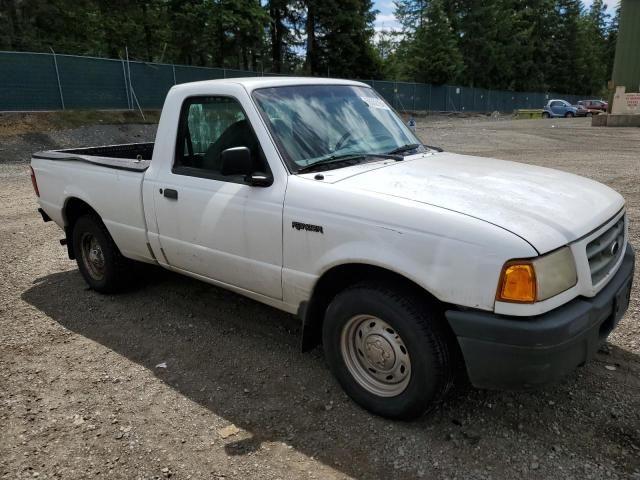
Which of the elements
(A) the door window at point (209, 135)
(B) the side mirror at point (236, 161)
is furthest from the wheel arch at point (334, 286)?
(A) the door window at point (209, 135)

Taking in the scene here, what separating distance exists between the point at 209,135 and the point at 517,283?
2.61 meters

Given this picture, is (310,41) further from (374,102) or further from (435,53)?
(374,102)

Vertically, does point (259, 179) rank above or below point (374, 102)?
below

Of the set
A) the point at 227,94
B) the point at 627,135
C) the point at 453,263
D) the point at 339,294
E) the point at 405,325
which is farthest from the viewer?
the point at 627,135

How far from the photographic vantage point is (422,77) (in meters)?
49.5

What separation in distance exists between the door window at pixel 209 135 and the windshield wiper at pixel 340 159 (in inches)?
15.3

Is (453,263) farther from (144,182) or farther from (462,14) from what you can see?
(462,14)

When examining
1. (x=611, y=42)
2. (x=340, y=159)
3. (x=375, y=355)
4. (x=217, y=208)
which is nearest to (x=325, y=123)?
(x=340, y=159)

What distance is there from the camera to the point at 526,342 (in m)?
2.33

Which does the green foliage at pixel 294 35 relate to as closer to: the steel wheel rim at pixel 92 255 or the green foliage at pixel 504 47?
the green foliage at pixel 504 47

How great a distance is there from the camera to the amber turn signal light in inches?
91.4

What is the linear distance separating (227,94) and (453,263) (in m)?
2.06

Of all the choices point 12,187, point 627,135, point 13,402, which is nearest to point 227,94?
point 13,402

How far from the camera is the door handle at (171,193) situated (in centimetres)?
379
